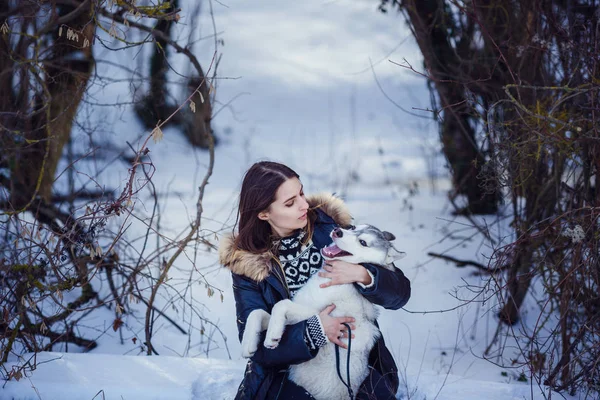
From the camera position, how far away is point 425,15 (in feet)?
16.8

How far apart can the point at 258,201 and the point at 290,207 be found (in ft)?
0.56

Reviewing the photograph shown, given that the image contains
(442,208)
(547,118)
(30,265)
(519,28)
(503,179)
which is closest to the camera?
(547,118)

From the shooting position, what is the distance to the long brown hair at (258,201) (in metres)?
2.88

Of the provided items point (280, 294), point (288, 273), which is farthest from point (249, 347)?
point (288, 273)

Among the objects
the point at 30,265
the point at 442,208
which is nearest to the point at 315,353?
the point at 30,265

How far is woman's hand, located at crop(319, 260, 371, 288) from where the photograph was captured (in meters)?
2.63

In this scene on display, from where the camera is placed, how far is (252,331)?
8.67ft

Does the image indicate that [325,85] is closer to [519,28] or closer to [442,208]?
[442,208]

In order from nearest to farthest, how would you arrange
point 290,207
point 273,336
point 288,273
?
1. point 273,336
2. point 290,207
3. point 288,273

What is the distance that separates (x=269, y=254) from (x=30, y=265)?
1.61 m

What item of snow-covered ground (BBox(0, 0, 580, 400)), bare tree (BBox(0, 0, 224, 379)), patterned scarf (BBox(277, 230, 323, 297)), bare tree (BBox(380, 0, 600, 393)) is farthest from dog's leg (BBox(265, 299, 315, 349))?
bare tree (BBox(380, 0, 600, 393))

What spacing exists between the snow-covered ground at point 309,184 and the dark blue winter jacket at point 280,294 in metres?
0.30

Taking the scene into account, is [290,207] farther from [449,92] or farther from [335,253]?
[449,92]

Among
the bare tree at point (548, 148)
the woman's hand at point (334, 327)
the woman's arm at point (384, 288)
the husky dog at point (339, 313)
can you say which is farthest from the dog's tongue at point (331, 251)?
the bare tree at point (548, 148)
